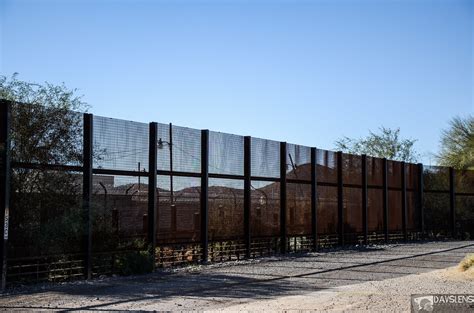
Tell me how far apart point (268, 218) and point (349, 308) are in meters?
12.8

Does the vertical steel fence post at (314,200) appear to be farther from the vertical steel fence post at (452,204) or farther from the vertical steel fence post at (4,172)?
the vertical steel fence post at (4,172)

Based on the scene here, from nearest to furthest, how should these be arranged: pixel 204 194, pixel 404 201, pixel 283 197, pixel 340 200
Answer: pixel 204 194
pixel 283 197
pixel 340 200
pixel 404 201

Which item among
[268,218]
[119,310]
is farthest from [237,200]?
[119,310]

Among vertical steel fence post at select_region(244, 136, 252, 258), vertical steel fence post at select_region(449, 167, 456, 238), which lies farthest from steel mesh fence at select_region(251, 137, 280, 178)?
vertical steel fence post at select_region(449, 167, 456, 238)

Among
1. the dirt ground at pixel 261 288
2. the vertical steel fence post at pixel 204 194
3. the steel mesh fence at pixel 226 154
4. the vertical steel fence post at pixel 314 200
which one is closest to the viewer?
the dirt ground at pixel 261 288

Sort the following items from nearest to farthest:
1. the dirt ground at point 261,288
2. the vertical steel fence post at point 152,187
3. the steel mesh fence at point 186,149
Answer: the dirt ground at point 261,288, the vertical steel fence post at point 152,187, the steel mesh fence at point 186,149

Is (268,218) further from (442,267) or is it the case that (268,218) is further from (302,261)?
(442,267)

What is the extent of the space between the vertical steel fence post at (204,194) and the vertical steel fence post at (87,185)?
477 cm

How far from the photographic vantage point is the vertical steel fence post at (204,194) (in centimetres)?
1988

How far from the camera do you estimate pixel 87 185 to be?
1592 centimetres

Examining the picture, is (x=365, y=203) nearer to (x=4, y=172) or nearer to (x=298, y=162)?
(x=298, y=162)

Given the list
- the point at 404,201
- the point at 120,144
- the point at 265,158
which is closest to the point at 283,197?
the point at 265,158

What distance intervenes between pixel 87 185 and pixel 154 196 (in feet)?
8.22


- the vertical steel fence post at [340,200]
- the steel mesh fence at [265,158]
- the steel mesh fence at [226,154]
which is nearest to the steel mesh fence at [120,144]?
the steel mesh fence at [226,154]
